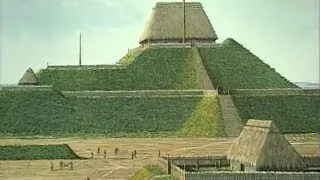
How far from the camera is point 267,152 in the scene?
23.0m

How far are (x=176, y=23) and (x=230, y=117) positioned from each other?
15.2 m

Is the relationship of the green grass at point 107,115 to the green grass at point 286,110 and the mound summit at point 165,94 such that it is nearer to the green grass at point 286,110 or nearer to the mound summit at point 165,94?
the mound summit at point 165,94

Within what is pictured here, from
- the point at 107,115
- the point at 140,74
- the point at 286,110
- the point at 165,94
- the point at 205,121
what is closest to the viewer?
the point at 205,121

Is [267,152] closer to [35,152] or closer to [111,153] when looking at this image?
[111,153]

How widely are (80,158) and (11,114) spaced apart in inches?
464

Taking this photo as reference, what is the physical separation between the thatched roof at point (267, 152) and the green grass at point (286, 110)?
2225 centimetres

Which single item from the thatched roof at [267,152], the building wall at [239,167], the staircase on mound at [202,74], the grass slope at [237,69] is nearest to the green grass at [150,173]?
the building wall at [239,167]

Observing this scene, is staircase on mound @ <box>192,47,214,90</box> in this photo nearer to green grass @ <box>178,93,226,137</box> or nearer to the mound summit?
the mound summit

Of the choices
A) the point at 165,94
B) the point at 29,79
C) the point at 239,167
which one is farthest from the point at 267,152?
the point at 29,79

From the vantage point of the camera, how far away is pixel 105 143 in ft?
138

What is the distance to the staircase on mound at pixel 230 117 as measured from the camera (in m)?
44.9

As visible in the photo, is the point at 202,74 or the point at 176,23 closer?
the point at 202,74

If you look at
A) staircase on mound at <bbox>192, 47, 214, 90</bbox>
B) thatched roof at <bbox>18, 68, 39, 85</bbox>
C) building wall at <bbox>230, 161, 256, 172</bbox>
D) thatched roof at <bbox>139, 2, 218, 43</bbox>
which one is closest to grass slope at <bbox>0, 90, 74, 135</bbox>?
thatched roof at <bbox>18, 68, 39, 85</bbox>

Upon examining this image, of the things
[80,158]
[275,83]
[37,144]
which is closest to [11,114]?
[37,144]
